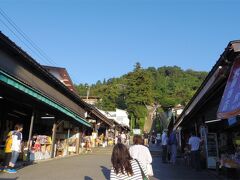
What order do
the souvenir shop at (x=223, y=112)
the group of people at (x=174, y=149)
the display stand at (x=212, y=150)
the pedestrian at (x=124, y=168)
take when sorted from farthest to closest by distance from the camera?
the group of people at (x=174, y=149)
the display stand at (x=212, y=150)
the souvenir shop at (x=223, y=112)
the pedestrian at (x=124, y=168)

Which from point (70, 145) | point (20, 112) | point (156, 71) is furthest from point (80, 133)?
point (156, 71)

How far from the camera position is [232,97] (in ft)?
23.2

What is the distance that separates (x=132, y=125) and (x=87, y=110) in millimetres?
56890

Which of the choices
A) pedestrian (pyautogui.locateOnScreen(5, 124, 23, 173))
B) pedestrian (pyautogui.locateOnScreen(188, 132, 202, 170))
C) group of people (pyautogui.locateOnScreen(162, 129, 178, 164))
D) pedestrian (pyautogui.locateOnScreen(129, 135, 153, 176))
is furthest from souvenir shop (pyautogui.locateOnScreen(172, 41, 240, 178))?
pedestrian (pyautogui.locateOnScreen(5, 124, 23, 173))

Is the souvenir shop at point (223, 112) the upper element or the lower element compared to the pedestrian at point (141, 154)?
upper

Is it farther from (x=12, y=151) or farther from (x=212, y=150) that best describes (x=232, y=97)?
(x=12, y=151)

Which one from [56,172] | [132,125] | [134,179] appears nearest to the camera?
[134,179]

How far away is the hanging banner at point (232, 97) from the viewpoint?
661 centimetres

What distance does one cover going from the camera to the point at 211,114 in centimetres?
1230

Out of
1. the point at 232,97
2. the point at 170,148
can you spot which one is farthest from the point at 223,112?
the point at 170,148

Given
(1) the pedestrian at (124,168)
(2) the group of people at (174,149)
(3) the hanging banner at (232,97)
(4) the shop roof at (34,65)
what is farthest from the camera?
(2) the group of people at (174,149)

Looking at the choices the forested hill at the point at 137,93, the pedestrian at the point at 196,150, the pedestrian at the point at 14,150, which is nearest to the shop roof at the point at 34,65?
the pedestrian at the point at 14,150

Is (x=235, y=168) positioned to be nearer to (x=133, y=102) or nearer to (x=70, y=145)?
(x=70, y=145)

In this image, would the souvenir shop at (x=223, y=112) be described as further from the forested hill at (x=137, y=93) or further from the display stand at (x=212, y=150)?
the forested hill at (x=137, y=93)
